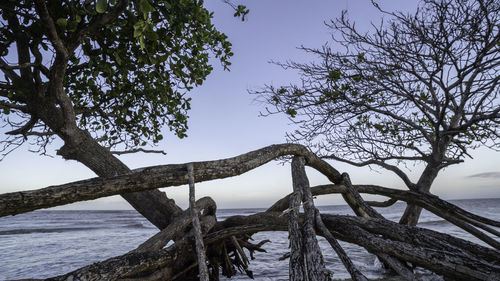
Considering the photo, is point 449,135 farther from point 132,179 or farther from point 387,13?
point 132,179

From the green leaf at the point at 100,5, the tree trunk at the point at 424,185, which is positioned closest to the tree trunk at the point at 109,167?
the green leaf at the point at 100,5

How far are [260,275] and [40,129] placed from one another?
253 inches

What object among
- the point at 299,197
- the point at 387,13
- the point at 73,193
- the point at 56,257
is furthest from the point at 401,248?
the point at 56,257

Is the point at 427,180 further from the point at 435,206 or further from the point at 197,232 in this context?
the point at 197,232

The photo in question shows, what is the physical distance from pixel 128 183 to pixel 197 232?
892mm

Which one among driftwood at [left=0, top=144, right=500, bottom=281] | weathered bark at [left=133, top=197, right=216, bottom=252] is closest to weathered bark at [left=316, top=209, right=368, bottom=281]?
driftwood at [left=0, top=144, right=500, bottom=281]

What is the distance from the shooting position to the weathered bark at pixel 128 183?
7.56 feet

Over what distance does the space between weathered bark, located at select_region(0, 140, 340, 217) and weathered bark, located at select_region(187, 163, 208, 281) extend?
0.44ft

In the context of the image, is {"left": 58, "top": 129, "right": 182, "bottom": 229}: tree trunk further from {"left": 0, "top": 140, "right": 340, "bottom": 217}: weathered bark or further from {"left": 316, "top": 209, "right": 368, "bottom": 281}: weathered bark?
{"left": 316, "top": 209, "right": 368, "bottom": 281}: weathered bark

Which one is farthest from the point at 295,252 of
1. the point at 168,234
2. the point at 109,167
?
the point at 109,167

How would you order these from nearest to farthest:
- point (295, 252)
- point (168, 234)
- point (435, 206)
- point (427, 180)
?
point (295, 252) < point (168, 234) < point (435, 206) < point (427, 180)

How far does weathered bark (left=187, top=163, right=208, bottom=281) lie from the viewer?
213cm

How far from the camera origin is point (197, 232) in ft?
7.95

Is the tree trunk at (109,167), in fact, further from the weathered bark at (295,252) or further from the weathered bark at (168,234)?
the weathered bark at (295,252)
